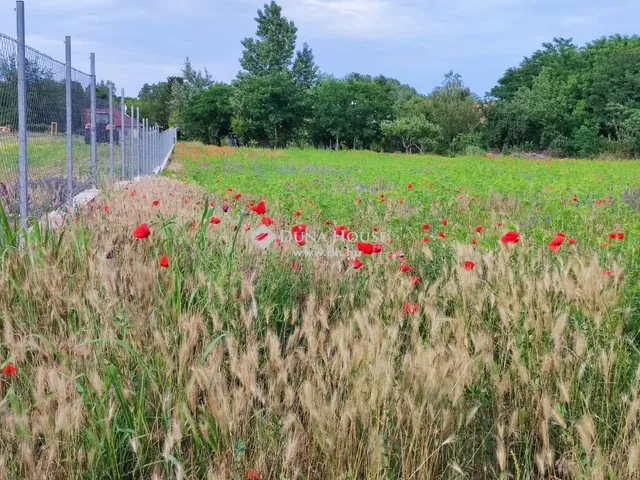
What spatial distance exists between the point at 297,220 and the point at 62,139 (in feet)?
13.9

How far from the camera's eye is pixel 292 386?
2123 millimetres

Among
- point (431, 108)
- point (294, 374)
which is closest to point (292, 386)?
point (294, 374)

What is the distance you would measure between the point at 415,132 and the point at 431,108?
619 cm

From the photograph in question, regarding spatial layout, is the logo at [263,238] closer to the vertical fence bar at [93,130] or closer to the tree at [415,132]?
the vertical fence bar at [93,130]

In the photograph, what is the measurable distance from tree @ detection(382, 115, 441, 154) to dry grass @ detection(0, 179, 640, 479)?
48272 mm

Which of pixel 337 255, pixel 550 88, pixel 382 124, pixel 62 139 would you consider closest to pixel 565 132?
pixel 550 88

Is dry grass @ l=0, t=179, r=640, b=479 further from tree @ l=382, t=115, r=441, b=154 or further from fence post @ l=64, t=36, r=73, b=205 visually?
tree @ l=382, t=115, r=441, b=154

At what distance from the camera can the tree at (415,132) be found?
50.5 m

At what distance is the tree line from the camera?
4650 centimetres

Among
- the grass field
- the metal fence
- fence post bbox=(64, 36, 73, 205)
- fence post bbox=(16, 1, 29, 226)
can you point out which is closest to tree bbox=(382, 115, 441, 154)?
the metal fence

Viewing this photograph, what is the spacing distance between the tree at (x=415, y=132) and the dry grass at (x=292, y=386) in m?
48.3

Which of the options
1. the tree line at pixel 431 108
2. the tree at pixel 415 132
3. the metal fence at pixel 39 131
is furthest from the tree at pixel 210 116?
the metal fence at pixel 39 131

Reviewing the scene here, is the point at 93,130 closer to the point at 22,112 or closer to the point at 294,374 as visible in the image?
the point at 22,112

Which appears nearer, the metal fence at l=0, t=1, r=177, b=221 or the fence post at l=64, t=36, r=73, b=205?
the metal fence at l=0, t=1, r=177, b=221
